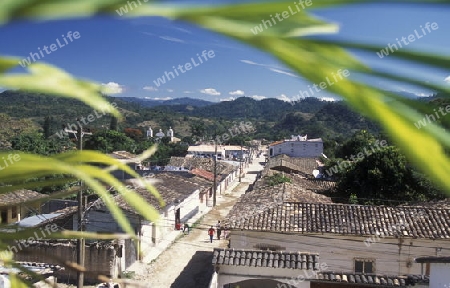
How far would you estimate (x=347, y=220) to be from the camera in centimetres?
1158

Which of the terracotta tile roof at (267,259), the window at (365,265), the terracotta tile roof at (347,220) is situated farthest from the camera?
the window at (365,265)

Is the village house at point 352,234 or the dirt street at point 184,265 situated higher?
the village house at point 352,234

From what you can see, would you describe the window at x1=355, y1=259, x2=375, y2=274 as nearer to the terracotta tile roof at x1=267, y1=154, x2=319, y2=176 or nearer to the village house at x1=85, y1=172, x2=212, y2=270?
the village house at x1=85, y1=172, x2=212, y2=270

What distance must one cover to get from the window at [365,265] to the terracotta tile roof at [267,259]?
2.73 m

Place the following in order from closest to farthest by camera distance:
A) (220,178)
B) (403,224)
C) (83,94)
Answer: (83,94) → (403,224) → (220,178)

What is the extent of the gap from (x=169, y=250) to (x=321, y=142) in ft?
119

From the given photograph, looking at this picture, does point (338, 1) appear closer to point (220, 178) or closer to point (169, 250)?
point (169, 250)

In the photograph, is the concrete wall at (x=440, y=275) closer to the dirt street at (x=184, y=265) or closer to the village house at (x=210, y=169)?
the dirt street at (x=184, y=265)

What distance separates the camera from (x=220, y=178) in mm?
30859

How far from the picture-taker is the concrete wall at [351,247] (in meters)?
10.8

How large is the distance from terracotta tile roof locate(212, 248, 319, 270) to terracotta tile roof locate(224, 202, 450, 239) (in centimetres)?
183

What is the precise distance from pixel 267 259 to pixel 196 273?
528 cm

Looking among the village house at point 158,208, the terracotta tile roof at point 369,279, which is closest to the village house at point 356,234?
the village house at point 158,208

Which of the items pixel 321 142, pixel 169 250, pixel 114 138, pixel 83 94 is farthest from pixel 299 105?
pixel 83 94
